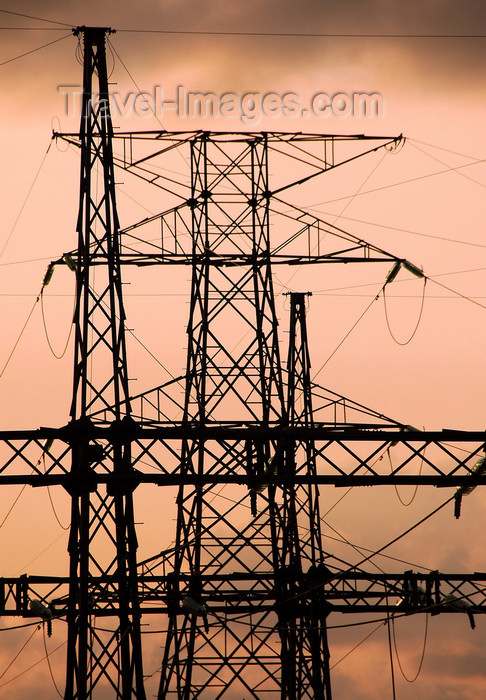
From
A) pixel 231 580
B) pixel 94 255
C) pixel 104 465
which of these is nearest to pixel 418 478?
pixel 104 465

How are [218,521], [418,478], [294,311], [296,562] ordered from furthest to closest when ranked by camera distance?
[294,311], [296,562], [218,521], [418,478]

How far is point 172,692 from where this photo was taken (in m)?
29.6

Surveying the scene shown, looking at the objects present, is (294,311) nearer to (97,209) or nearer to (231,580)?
(231,580)

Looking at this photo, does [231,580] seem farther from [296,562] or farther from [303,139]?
[303,139]

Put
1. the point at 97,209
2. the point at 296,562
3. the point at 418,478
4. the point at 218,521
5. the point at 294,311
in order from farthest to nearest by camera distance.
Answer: the point at 294,311 → the point at 296,562 → the point at 218,521 → the point at 97,209 → the point at 418,478

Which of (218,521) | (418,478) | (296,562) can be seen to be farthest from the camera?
(296,562)

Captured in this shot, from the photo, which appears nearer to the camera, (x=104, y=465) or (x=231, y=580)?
(x=104, y=465)

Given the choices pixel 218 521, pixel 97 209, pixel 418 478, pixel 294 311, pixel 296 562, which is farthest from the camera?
pixel 294 311

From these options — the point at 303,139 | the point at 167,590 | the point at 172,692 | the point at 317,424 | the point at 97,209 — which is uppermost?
the point at 303,139

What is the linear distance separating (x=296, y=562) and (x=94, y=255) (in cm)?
1045

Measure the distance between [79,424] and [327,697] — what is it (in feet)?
44.0

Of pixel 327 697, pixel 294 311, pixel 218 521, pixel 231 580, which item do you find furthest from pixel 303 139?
pixel 327 697

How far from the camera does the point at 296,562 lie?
1233 inches

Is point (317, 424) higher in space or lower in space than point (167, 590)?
higher
